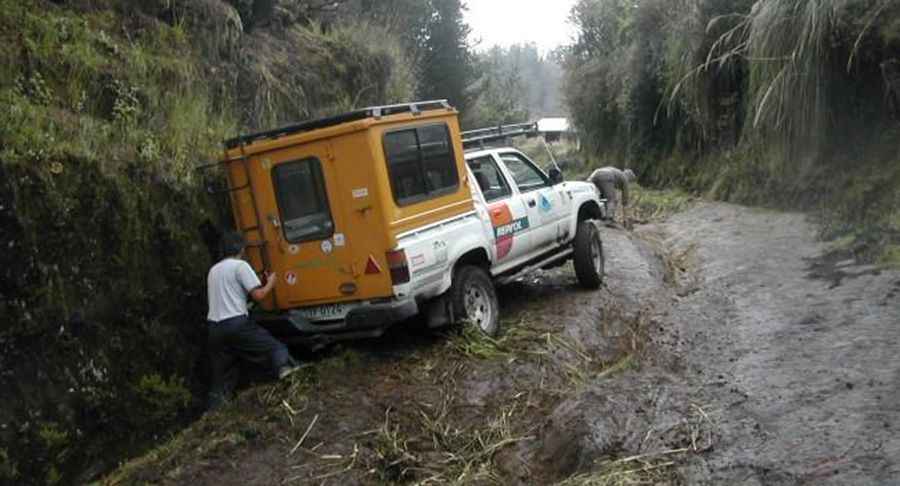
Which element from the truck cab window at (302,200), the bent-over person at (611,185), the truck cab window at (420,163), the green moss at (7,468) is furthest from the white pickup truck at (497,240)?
the bent-over person at (611,185)

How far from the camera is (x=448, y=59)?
2862 centimetres

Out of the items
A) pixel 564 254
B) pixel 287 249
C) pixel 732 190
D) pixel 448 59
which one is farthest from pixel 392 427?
pixel 448 59

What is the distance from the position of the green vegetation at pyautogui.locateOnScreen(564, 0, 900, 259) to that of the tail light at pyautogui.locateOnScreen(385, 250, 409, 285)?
5.14m

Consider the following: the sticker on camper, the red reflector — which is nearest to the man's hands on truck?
the sticker on camper

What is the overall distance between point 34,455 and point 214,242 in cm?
243

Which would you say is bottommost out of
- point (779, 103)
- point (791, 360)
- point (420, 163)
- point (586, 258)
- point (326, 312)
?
point (791, 360)

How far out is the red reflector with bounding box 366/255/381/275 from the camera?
6703mm

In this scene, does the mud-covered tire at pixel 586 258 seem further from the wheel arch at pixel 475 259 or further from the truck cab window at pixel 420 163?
the truck cab window at pixel 420 163

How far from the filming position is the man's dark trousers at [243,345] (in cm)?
668

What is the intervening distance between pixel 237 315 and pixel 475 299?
2095mm

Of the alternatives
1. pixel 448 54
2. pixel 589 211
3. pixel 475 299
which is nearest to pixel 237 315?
pixel 475 299

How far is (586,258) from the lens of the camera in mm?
9461

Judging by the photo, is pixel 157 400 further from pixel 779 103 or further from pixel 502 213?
pixel 779 103

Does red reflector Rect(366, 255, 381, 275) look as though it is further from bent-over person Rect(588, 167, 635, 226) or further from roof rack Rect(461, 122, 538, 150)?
bent-over person Rect(588, 167, 635, 226)
